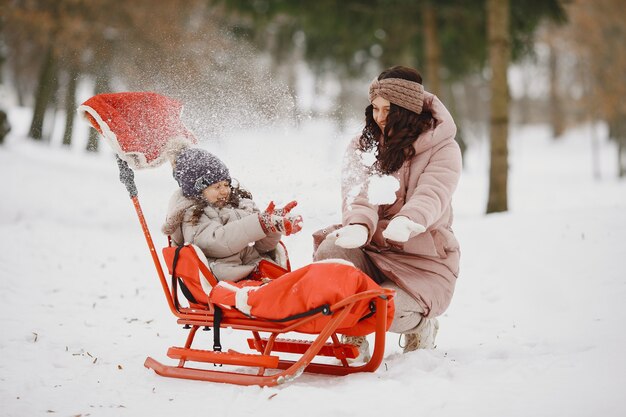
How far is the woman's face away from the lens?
14.1 feet

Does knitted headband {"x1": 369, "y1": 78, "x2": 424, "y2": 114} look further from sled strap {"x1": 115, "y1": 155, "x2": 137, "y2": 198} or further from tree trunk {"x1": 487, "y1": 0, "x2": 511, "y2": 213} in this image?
tree trunk {"x1": 487, "y1": 0, "x2": 511, "y2": 213}

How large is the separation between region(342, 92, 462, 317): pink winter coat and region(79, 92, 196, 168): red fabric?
48.0 inches

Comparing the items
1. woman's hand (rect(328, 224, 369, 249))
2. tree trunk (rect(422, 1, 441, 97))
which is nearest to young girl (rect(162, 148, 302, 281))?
woman's hand (rect(328, 224, 369, 249))

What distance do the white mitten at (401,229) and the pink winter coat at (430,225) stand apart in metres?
0.29

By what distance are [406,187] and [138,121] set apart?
1.80 meters

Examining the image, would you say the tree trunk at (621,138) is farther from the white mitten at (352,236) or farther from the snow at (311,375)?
the white mitten at (352,236)

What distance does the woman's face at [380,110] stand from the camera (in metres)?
4.29

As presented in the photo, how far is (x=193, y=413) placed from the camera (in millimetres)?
3615

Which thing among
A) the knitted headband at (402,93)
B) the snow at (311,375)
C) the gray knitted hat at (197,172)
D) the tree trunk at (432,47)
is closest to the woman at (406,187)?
the knitted headband at (402,93)

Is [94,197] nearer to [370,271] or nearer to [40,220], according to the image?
[40,220]

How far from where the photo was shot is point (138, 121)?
461 centimetres

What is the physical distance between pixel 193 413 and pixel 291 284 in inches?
33.1

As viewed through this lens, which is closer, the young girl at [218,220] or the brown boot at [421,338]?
the young girl at [218,220]

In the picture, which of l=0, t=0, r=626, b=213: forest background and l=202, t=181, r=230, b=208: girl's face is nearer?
l=202, t=181, r=230, b=208: girl's face
